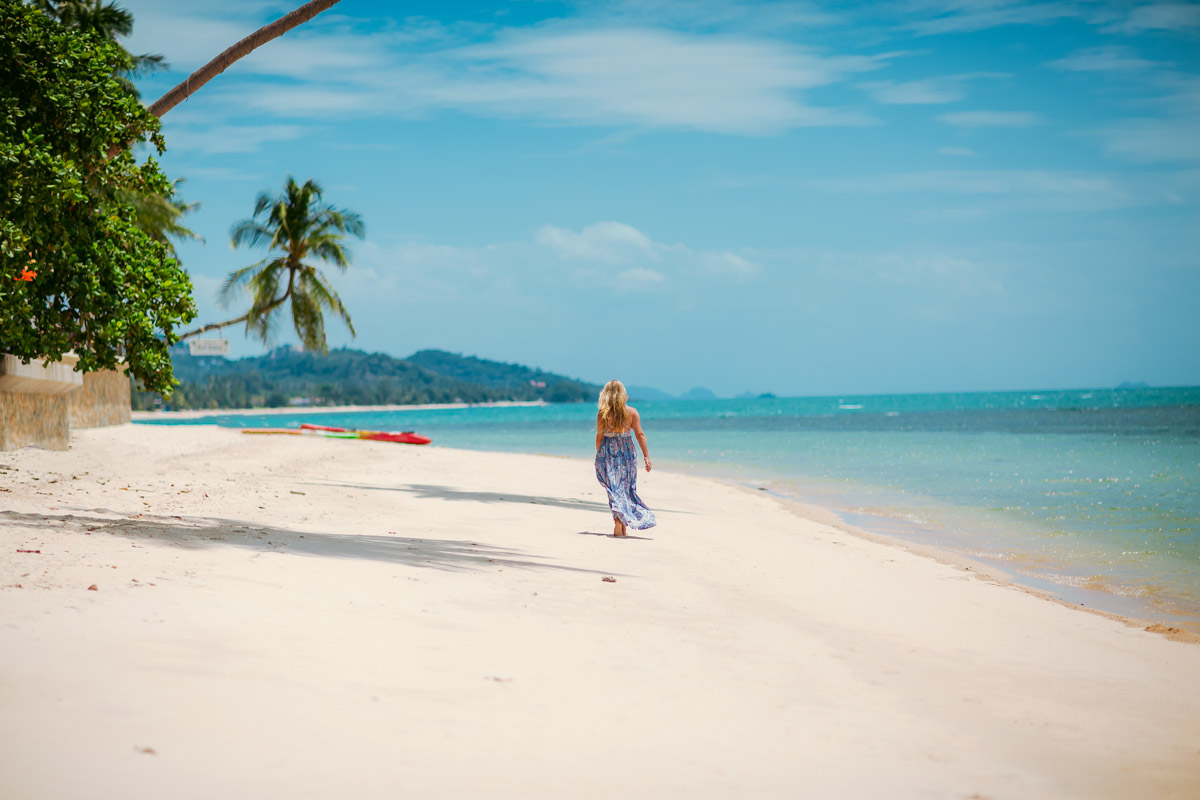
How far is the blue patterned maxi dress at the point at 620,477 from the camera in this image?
945 centimetres

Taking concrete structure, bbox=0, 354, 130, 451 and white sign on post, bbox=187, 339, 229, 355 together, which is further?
white sign on post, bbox=187, 339, 229, 355

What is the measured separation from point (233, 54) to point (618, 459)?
18.4 feet

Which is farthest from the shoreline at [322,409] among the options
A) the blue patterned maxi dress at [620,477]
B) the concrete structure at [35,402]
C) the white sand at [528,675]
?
the white sand at [528,675]

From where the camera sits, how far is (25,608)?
4.30 metres

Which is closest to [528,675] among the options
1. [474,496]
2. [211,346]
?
[474,496]

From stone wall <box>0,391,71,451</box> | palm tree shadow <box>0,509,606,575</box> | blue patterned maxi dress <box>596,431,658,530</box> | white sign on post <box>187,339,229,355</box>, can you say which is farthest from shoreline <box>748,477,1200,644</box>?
white sign on post <box>187,339,229,355</box>

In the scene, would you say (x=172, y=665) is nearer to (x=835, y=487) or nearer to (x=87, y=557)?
(x=87, y=557)

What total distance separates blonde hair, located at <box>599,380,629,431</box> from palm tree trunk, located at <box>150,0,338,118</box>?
15.4 feet

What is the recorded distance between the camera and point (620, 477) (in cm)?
952

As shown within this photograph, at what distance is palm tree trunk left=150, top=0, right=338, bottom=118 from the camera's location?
890 cm

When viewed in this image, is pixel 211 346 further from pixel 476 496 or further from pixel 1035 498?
pixel 1035 498

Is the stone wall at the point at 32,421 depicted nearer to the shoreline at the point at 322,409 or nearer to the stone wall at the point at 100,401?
the stone wall at the point at 100,401

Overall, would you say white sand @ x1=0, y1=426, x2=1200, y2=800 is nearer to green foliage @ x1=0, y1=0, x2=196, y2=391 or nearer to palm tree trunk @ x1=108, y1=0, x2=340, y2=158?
green foliage @ x1=0, y1=0, x2=196, y2=391

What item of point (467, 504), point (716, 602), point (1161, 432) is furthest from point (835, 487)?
point (1161, 432)
